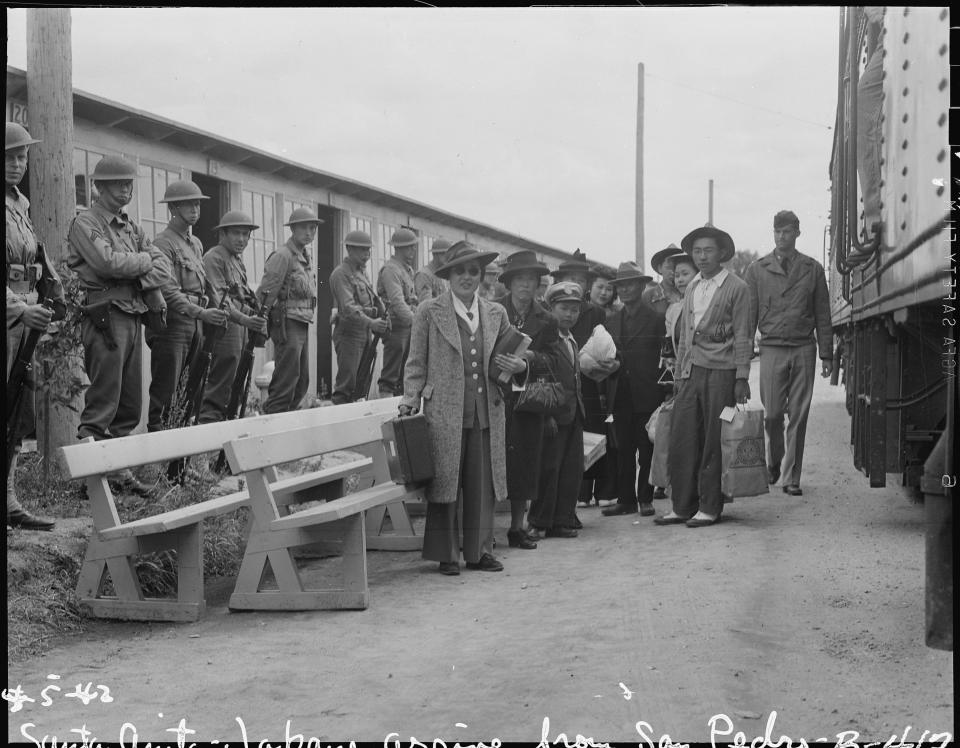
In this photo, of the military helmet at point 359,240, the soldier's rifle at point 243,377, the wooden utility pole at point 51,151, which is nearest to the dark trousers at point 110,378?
the wooden utility pole at point 51,151

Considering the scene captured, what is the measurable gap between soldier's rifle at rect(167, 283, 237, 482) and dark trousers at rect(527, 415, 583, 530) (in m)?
2.38

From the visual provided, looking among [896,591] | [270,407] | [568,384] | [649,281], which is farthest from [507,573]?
[270,407]

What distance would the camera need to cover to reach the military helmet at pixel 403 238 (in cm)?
1087

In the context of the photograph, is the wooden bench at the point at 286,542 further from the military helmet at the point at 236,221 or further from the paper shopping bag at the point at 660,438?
the military helmet at the point at 236,221

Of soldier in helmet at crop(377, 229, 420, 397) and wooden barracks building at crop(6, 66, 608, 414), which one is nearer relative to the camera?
wooden barracks building at crop(6, 66, 608, 414)

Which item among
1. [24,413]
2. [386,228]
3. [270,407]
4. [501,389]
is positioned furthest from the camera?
[386,228]

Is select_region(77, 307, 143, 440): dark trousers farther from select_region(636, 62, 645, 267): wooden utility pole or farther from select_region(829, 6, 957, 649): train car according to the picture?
select_region(829, 6, 957, 649): train car

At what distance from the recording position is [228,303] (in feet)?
29.3

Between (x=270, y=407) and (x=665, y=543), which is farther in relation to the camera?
(x=270, y=407)

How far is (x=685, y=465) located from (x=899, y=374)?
7.17 ft

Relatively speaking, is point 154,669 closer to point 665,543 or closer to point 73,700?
point 73,700

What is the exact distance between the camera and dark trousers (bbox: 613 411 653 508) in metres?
8.74

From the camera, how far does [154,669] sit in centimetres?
493

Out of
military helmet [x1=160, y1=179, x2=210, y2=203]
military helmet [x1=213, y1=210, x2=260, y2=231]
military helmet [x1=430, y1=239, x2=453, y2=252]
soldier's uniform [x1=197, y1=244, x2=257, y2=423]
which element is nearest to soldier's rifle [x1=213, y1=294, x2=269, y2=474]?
soldier's uniform [x1=197, y1=244, x2=257, y2=423]
